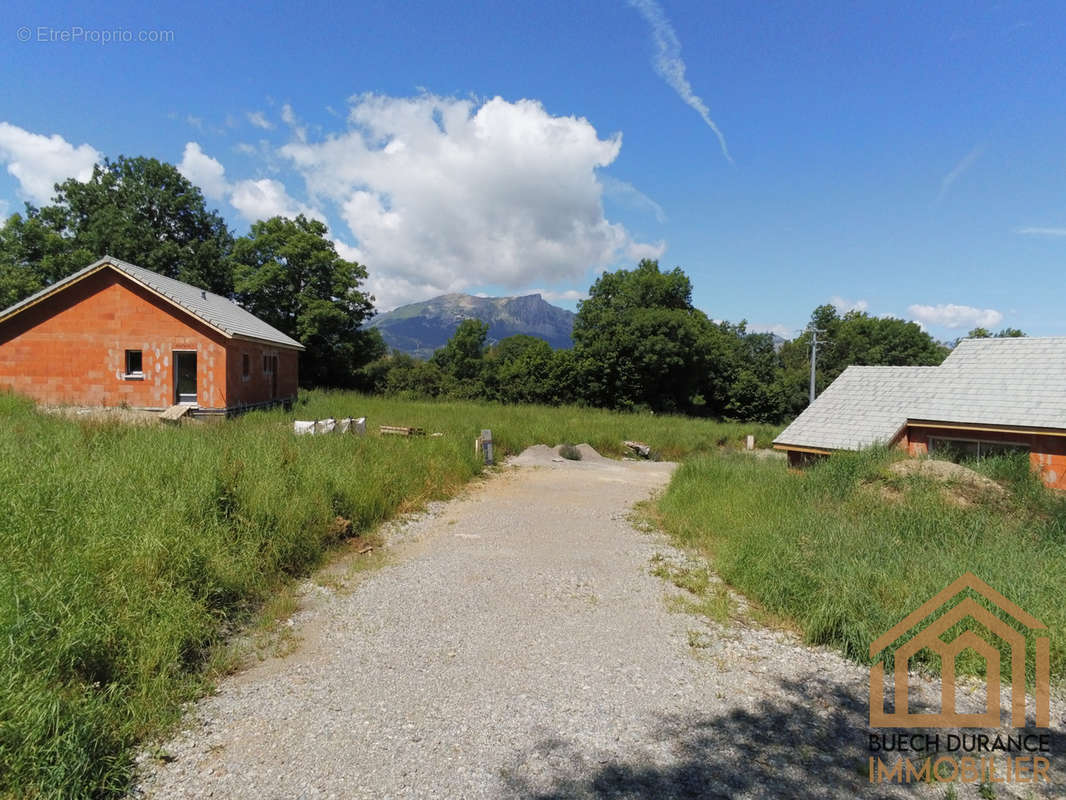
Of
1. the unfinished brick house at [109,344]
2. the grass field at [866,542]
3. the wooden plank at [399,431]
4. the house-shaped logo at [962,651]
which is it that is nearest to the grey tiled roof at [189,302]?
the unfinished brick house at [109,344]

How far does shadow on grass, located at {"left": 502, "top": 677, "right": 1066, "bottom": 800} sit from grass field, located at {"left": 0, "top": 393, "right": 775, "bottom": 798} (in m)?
2.43

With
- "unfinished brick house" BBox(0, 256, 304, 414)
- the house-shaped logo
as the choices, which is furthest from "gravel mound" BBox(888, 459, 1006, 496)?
"unfinished brick house" BBox(0, 256, 304, 414)

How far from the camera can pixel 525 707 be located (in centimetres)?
372

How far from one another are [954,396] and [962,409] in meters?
0.64

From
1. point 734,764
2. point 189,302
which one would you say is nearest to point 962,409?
point 734,764

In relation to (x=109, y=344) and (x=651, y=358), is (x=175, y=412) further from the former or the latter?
(x=651, y=358)

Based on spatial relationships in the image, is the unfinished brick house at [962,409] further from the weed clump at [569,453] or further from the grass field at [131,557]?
the grass field at [131,557]

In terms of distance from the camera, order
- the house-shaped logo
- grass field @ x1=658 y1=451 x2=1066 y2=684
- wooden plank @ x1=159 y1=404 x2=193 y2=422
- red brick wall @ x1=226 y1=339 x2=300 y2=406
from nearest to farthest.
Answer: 1. the house-shaped logo
2. grass field @ x1=658 y1=451 x2=1066 y2=684
3. wooden plank @ x1=159 y1=404 x2=193 y2=422
4. red brick wall @ x1=226 y1=339 x2=300 y2=406

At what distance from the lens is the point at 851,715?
367 cm

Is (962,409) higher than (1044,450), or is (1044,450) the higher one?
(962,409)

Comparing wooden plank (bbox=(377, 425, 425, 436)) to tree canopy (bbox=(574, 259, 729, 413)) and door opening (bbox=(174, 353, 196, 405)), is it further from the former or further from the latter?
tree canopy (bbox=(574, 259, 729, 413))

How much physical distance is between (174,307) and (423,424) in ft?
27.5

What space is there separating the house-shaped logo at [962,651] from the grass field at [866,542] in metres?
0.09

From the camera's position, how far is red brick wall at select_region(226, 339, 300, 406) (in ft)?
55.7
